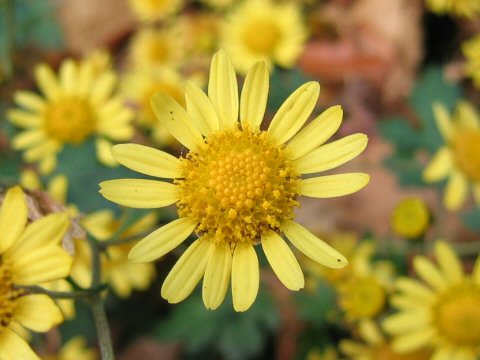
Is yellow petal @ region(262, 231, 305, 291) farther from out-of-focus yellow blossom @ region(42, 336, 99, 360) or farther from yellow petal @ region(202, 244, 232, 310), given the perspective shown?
out-of-focus yellow blossom @ region(42, 336, 99, 360)

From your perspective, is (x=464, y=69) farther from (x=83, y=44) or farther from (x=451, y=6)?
(x=83, y=44)

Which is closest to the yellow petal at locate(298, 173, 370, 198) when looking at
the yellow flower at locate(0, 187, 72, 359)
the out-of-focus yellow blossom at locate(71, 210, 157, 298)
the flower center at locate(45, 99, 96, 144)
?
the yellow flower at locate(0, 187, 72, 359)

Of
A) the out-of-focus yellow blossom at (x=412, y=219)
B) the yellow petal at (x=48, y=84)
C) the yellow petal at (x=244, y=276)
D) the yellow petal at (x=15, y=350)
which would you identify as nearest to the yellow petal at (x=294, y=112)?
the yellow petal at (x=244, y=276)

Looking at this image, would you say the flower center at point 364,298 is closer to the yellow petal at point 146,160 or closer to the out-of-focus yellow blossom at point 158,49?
the yellow petal at point 146,160

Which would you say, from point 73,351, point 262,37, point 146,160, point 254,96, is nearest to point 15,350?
point 146,160

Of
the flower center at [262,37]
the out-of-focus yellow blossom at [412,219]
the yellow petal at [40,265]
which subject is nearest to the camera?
the yellow petal at [40,265]

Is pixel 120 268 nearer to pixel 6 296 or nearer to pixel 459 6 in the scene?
pixel 6 296
